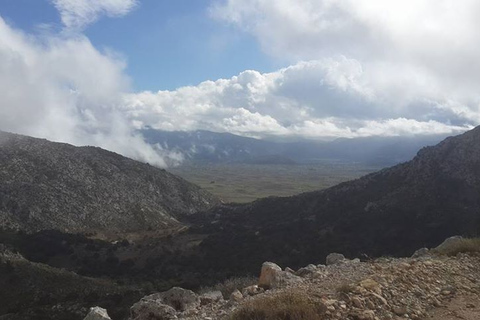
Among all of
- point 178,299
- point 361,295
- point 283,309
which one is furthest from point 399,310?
point 178,299

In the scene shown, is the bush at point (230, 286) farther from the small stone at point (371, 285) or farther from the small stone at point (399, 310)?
the small stone at point (399, 310)

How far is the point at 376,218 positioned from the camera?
2879 inches

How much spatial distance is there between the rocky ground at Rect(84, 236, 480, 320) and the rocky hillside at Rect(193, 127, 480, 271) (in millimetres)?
44609

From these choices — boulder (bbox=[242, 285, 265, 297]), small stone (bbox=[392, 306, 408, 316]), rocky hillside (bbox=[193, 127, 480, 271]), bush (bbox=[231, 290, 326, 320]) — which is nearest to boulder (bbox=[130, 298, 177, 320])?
boulder (bbox=[242, 285, 265, 297])

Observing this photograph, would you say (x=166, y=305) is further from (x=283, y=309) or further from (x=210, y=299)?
(x=283, y=309)

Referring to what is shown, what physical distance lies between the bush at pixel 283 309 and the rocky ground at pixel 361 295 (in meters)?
0.03

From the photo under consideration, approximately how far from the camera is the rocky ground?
9.80m

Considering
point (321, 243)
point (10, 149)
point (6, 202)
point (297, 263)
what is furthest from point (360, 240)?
point (10, 149)

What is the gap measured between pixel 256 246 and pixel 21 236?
1721 inches

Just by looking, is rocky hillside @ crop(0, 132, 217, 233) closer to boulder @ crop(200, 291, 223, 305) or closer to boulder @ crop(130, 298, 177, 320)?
boulder @ crop(130, 298, 177, 320)

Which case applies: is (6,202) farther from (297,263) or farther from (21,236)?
(297,263)

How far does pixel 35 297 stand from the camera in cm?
4822

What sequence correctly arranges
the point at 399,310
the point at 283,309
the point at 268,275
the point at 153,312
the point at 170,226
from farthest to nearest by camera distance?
1. the point at 170,226
2. the point at 268,275
3. the point at 153,312
4. the point at 399,310
5. the point at 283,309

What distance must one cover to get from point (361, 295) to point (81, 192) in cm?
10175
